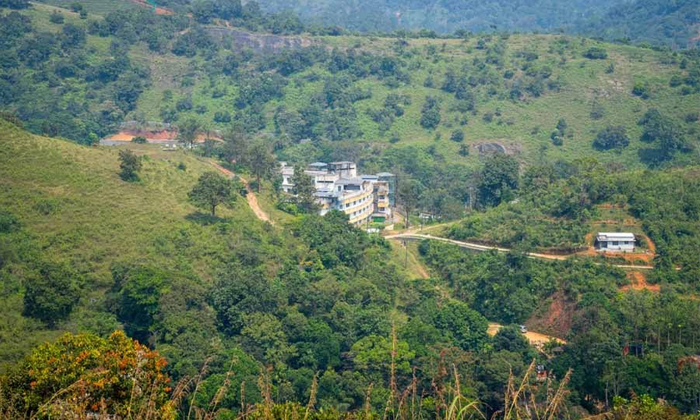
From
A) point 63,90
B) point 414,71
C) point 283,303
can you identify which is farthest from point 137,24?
point 283,303

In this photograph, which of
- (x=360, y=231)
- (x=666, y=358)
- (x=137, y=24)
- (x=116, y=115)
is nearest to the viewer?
(x=666, y=358)

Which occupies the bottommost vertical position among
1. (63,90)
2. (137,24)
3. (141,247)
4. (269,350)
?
(269,350)

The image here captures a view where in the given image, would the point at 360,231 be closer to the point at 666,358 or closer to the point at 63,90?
the point at 666,358

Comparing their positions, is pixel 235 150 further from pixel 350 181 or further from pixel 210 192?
pixel 210 192

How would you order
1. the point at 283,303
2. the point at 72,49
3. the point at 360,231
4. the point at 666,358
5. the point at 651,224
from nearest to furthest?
the point at 666,358
the point at 283,303
the point at 651,224
the point at 360,231
the point at 72,49

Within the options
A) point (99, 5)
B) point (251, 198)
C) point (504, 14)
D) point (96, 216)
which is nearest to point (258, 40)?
point (99, 5)

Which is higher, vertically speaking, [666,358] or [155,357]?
[155,357]

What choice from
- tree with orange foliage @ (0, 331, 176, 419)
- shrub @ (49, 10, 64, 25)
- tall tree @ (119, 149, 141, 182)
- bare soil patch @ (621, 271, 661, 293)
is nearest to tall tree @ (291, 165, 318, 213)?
tall tree @ (119, 149, 141, 182)

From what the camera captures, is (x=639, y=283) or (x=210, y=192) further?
(x=210, y=192)
